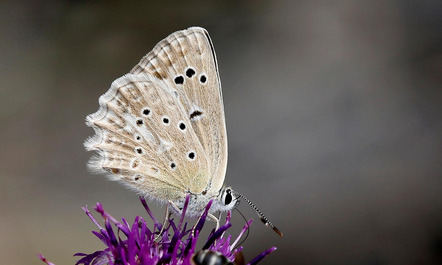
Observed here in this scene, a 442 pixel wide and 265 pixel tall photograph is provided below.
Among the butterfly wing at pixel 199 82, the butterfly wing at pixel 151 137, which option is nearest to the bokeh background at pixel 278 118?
the butterfly wing at pixel 151 137

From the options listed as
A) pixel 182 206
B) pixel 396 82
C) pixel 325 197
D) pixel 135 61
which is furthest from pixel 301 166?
pixel 182 206

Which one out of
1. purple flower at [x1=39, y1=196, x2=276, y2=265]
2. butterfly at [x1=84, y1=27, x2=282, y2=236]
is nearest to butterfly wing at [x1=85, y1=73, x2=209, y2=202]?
butterfly at [x1=84, y1=27, x2=282, y2=236]

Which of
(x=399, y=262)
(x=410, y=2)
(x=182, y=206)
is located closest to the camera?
(x=182, y=206)

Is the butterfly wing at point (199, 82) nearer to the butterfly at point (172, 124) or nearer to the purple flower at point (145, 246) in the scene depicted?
the butterfly at point (172, 124)

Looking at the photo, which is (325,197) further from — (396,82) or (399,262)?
(396,82)

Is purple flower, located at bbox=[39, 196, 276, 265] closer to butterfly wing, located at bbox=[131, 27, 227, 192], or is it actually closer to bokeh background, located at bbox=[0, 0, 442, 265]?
butterfly wing, located at bbox=[131, 27, 227, 192]

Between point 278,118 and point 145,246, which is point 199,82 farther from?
point 278,118

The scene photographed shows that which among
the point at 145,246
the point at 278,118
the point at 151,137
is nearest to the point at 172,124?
the point at 151,137

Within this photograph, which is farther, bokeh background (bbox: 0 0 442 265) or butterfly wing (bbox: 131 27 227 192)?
bokeh background (bbox: 0 0 442 265)
